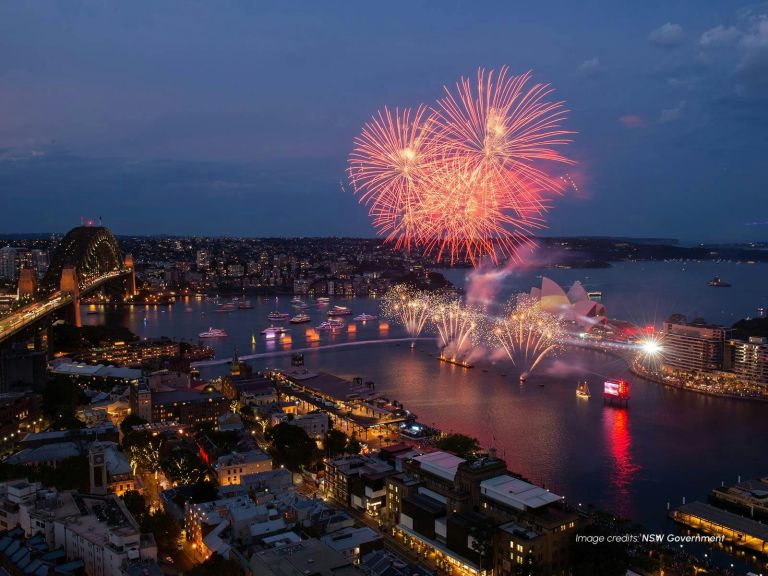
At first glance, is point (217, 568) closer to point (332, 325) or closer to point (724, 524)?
point (724, 524)

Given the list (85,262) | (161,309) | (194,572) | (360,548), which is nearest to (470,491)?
(360,548)

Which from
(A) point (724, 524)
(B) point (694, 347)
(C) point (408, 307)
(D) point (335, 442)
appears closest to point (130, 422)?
(D) point (335, 442)

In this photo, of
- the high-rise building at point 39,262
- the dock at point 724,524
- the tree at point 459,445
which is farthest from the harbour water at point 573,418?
the high-rise building at point 39,262

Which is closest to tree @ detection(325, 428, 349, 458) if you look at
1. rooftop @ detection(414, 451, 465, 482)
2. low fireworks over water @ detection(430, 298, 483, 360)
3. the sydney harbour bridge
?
rooftop @ detection(414, 451, 465, 482)

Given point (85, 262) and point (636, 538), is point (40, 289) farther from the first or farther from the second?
point (636, 538)

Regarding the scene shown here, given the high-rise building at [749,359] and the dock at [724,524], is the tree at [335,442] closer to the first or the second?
the dock at [724,524]

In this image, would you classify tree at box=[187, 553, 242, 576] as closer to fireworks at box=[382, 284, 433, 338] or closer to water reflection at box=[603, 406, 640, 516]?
water reflection at box=[603, 406, 640, 516]
